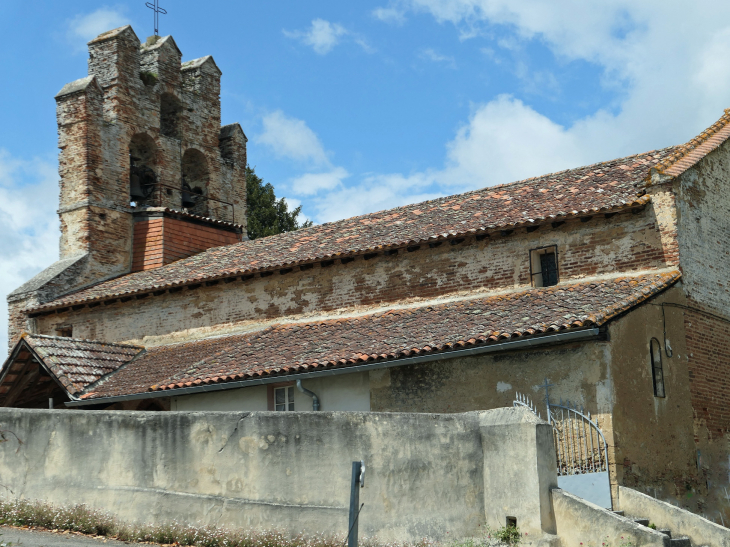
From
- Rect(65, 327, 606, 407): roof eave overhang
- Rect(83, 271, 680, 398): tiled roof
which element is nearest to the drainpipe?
Rect(65, 327, 606, 407): roof eave overhang

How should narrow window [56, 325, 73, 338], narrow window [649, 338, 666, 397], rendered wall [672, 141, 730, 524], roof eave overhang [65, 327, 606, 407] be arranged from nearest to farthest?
roof eave overhang [65, 327, 606, 407] < narrow window [649, 338, 666, 397] < rendered wall [672, 141, 730, 524] < narrow window [56, 325, 73, 338]

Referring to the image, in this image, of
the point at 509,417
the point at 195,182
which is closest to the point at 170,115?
the point at 195,182

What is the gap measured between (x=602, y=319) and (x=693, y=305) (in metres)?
3.47

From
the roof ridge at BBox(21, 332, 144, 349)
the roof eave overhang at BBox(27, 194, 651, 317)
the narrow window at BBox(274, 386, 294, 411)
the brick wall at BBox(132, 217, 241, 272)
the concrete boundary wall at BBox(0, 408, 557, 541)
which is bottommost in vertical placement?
the concrete boundary wall at BBox(0, 408, 557, 541)

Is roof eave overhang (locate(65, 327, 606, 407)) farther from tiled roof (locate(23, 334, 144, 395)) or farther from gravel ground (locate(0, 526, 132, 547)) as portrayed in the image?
gravel ground (locate(0, 526, 132, 547))

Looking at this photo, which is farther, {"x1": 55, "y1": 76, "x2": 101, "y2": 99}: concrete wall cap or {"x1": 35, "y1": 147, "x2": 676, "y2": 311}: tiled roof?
{"x1": 55, "y1": 76, "x2": 101, "y2": 99}: concrete wall cap

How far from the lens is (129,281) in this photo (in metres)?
21.5

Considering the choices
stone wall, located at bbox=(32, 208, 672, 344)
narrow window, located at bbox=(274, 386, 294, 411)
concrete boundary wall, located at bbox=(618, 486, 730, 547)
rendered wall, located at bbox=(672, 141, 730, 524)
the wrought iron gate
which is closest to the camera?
concrete boundary wall, located at bbox=(618, 486, 730, 547)

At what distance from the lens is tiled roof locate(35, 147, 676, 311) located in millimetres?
15883

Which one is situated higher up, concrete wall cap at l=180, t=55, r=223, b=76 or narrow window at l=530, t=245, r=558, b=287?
concrete wall cap at l=180, t=55, r=223, b=76

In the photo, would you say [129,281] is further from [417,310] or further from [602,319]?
[602,319]

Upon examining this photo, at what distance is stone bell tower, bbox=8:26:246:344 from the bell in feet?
0.09

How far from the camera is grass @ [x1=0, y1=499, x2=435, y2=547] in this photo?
353 inches

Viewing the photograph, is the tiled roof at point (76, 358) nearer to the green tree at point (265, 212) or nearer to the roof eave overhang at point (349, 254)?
the roof eave overhang at point (349, 254)
